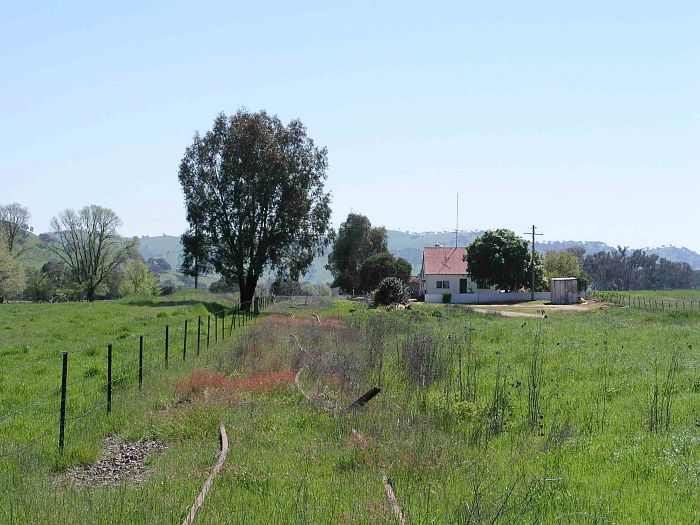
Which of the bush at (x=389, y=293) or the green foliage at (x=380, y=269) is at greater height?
the green foliage at (x=380, y=269)

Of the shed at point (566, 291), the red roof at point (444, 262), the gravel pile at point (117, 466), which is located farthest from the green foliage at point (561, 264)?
the gravel pile at point (117, 466)

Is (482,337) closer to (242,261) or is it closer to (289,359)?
(289,359)

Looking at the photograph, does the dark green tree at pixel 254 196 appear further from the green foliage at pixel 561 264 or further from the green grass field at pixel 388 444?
the green foliage at pixel 561 264

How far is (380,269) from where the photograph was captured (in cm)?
10750

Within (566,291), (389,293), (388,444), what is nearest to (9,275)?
(389,293)

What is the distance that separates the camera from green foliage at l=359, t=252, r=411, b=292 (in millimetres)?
107312

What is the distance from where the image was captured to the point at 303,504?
743cm

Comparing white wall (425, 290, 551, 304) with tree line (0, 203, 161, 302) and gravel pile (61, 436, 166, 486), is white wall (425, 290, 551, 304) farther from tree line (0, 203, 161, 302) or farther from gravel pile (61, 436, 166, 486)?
gravel pile (61, 436, 166, 486)

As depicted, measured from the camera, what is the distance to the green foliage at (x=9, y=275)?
86.2 m

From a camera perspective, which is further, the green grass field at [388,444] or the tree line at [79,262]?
the tree line at [79,262]

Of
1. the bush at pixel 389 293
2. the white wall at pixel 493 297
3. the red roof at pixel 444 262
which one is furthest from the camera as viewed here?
the red roof at pixel 444 262

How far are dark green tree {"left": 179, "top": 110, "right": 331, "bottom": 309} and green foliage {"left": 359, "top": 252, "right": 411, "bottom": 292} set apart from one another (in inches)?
1910

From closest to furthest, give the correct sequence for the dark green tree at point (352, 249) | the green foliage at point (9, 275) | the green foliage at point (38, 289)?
the green foliage at point (9, 275) → the green foliage at point (38, 289) → the dark green tree at point (352, 249)

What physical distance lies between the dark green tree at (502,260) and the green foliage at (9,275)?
58662mm
